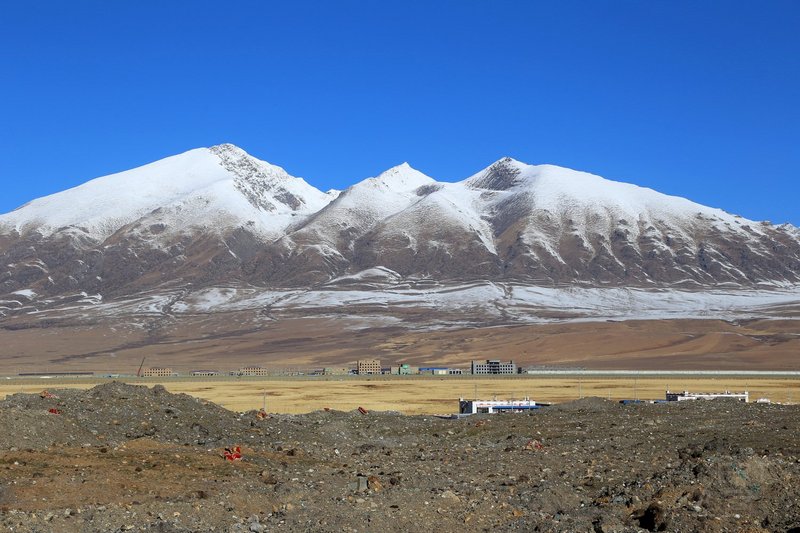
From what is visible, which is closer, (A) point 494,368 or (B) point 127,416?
(B) point 127,416

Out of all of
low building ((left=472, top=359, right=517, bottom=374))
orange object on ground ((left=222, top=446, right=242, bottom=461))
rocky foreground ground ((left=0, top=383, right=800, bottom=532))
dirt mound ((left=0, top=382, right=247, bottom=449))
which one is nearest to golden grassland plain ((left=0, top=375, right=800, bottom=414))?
low building ((left=472, top=359, right=517, bottom=374))

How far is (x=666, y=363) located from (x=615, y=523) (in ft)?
475

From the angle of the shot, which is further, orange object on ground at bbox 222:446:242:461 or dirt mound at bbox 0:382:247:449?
dirt mound at bbox 0:382:247:449

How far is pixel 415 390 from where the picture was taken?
9581cm

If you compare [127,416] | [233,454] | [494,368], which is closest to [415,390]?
[494,368]

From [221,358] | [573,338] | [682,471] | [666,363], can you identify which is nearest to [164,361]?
[221,358]

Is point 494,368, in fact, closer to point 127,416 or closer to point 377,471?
point 127,416

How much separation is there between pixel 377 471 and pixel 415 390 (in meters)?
69.1

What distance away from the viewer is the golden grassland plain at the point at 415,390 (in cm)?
7350

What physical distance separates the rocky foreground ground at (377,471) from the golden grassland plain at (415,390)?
29919 mm

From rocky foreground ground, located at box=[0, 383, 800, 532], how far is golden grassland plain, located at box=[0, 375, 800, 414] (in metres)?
29.9

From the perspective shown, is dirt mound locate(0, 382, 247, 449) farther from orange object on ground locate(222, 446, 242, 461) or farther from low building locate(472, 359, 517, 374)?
low building locate(472, 359, 517, 374)

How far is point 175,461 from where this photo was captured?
2683 cm

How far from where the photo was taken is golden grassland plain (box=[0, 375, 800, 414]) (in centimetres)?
7350
